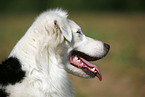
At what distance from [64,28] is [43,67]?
23.3 inches

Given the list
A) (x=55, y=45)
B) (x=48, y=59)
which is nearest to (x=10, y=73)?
(x=48, y=59)

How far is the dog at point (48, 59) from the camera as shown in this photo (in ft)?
9.33

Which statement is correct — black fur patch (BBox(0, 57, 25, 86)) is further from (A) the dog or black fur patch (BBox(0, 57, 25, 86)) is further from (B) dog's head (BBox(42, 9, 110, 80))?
(B) dog's head (BBox(42, 9, 110, 80))

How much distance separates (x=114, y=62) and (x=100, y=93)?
2.55m

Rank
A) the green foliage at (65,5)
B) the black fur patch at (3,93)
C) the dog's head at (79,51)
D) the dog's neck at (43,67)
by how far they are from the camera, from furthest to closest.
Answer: the green foliage at (65,5) → the dog's head at (79,51) → the dog's neck at (43,67) → the black fur patch at (3,93)

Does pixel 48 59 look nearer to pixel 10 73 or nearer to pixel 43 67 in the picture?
pixel 43 67

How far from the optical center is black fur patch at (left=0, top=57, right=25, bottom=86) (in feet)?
9.27

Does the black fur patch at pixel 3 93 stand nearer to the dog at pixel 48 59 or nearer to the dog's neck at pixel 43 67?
the dog at pixel 48 59

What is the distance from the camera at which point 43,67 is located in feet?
10.0

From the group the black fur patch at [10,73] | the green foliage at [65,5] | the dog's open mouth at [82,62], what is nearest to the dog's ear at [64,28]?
the dog's open mouth at [82,62]

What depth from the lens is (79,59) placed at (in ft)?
11.5

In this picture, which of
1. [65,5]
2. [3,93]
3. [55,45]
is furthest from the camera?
[65,5]

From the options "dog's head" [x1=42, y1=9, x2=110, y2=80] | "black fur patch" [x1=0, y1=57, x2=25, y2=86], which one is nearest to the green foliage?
"dog's head" [x1=42, y1=9, x2=110, y2=80]

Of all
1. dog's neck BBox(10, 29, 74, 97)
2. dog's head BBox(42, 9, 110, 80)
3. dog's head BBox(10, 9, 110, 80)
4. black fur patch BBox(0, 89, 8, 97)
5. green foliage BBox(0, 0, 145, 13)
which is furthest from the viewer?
green foliage BBox(0, 0, 145, 13)
